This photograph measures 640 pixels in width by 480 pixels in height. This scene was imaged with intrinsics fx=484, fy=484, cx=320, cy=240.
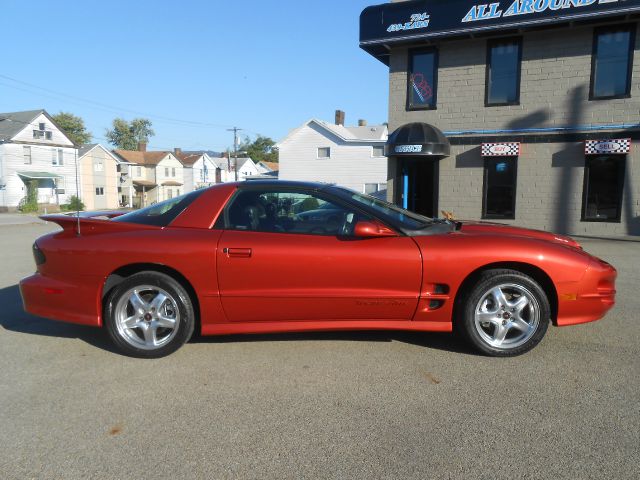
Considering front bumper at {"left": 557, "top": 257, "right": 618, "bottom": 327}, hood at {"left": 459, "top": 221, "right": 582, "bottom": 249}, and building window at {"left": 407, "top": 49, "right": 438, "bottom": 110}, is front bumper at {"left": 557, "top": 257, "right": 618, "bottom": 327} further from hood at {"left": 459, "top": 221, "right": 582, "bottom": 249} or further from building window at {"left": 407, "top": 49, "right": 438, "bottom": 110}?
building window at {"left": 407, "top": 49, "right": 438, "bottom": 110}

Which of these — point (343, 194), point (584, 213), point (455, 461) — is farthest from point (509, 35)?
point (455, 461)

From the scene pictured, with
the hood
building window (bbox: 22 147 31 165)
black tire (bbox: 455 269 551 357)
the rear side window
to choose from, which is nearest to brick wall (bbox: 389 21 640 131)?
the hood

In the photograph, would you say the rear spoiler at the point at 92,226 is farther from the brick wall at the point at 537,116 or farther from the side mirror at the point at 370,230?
the brick wall at the point at 537,116

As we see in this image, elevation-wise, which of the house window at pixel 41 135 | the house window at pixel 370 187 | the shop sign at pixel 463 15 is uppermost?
the house window at pixel 41 135

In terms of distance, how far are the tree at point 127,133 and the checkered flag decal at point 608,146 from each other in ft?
291

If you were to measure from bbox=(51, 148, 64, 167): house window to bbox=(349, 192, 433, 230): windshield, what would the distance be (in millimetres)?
50691

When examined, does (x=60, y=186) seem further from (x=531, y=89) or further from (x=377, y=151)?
(x=531, y=89)

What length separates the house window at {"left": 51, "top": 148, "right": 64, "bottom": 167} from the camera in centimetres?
4709

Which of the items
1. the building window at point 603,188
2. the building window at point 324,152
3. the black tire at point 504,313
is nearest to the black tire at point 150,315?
the black tire at point 504,313

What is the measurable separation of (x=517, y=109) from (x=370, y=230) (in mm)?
10872

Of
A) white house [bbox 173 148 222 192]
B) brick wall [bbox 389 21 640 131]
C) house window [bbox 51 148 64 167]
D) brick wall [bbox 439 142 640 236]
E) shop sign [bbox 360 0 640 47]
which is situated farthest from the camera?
white house [bbox 173 148 222 192]

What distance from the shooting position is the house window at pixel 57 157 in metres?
47.1

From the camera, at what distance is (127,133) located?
90.1m

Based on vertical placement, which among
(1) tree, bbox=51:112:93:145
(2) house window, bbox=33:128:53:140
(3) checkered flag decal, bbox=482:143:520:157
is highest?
(1) tree, bbox=51:112:93:145
